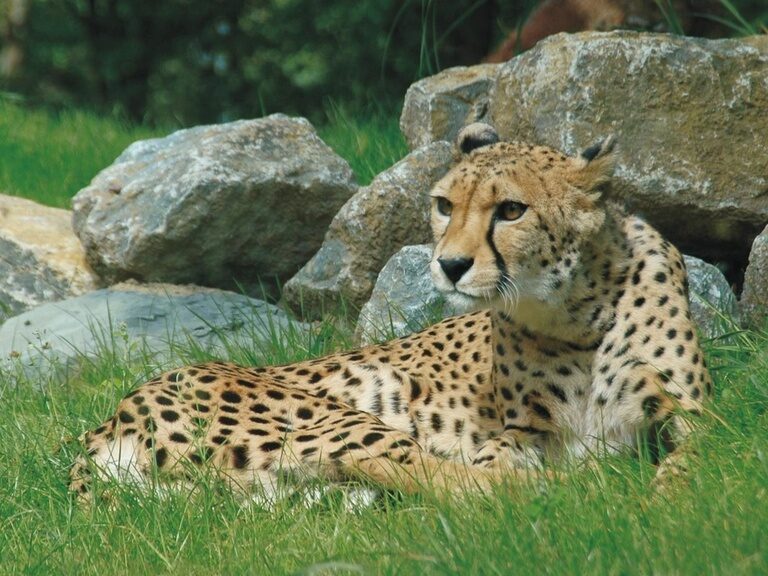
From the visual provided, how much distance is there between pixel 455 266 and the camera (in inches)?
157

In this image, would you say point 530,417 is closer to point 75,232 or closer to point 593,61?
point 593,61

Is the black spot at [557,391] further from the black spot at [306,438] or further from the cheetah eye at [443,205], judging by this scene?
the black spot at [306,438]

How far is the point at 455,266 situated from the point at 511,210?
0.30 metres

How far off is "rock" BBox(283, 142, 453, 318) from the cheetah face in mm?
1742

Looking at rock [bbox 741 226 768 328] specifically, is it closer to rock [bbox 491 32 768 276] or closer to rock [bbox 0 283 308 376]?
rock [bbox 491 32 768 276]

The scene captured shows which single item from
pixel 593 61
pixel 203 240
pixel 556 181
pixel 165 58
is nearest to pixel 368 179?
pixel 203 240

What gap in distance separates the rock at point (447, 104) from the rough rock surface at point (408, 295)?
1.00m

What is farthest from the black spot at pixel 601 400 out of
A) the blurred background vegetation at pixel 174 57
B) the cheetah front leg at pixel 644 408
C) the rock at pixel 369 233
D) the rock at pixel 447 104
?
the blurred background vegetation at pixel 174 57

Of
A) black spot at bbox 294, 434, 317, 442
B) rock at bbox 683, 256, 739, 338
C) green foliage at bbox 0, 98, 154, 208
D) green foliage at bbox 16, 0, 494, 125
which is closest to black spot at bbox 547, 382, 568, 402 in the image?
black spot at bbox 294, 434, 317, 442

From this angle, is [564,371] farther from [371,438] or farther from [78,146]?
[78,146]

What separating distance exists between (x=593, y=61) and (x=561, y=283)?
73.2 inches

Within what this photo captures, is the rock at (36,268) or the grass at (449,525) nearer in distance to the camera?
the grass at (449,525)

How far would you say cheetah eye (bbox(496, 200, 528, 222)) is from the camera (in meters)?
4.12

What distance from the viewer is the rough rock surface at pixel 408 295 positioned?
5.46 metres
